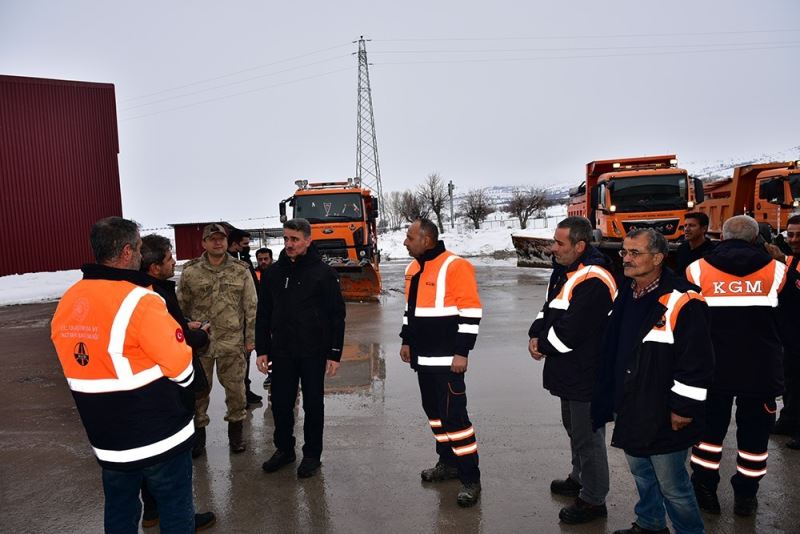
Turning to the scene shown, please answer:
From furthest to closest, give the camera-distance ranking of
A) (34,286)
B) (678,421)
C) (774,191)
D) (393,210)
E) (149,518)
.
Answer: (393,210) → (34,286) → (774,191) → (149,518) → (678,421)

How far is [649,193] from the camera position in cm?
1315

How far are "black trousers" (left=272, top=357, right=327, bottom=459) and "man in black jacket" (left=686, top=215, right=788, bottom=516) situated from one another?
268 cm

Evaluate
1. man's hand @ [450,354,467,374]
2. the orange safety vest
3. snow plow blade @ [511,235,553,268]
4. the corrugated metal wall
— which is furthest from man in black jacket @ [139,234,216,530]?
the corrugated metal wall

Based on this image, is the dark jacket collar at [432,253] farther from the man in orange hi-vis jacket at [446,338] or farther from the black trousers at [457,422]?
the black trousers at [457,422]

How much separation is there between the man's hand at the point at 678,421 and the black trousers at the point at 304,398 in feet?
8.31

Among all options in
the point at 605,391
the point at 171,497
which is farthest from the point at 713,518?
the point at 171,497

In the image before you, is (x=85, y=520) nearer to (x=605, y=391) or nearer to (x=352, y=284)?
(x=605, y=391)

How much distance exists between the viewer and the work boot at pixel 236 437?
15.2ft

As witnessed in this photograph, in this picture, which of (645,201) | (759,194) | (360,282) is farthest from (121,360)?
(759,194)

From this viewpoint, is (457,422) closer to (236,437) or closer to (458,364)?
(458,364)

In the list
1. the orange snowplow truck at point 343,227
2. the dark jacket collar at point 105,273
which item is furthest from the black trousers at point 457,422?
the orange snowplow truck at point 343,227

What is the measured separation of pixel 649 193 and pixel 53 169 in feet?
68.5

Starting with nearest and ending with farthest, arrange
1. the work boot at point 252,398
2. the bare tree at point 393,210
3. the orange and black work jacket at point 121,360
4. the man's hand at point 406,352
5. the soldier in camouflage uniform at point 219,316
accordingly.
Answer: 1. the orange and black work jacket at point 121,360
2. the man's hand at point 406,352
3. the soldier in camouflage uniform at point 219,316
4. the work boot at point 252,398
5. the bare tree at point 393,210

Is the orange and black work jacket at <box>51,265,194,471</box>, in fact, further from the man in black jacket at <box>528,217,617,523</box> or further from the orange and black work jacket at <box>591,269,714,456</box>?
the orange and black work jacket at <box>591,269,714,456</box>
